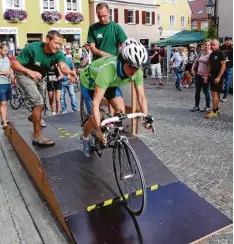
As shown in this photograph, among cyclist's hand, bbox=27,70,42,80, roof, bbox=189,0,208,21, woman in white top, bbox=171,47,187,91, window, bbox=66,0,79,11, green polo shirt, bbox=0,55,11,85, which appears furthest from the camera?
roof, bbox=189,0,208,21

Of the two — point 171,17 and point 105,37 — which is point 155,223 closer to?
point 105,37

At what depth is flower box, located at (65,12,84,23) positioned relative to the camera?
27.5m

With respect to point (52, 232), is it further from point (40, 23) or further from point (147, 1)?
point (147, 1)

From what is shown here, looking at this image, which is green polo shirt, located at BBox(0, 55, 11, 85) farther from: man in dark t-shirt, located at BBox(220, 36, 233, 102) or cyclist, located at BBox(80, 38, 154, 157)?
man in dark t-shirt, located at BBox(220, 36, 233, 102)

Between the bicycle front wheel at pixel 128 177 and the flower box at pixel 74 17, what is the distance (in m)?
26.2

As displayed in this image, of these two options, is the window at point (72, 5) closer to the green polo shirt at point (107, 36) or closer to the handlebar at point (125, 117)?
the green polo shirt at point (107, 36)

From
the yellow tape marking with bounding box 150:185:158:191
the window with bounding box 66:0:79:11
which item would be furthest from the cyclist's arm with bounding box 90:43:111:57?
the window with bounding box 66:0:79:11

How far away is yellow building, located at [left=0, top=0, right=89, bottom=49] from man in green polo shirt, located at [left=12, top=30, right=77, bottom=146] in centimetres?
2034

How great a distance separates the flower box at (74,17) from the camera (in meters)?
27.5

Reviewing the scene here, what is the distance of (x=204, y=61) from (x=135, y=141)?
4247mm

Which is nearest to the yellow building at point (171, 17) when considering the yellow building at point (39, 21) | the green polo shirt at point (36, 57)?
the yellow building at point (39, 21)

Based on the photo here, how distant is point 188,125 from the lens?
732 centimetres

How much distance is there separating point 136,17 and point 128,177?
112ft

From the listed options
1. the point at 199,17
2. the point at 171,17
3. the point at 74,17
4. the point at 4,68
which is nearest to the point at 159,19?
the point at 171,17
